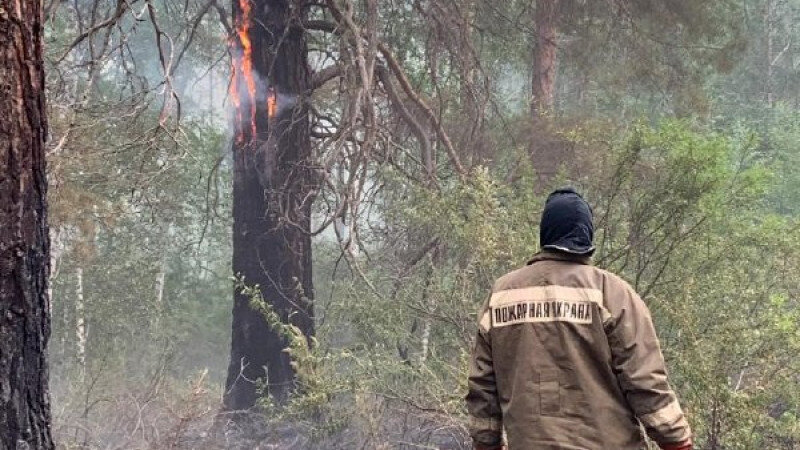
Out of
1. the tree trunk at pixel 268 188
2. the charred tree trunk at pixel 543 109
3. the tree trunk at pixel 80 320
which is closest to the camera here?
the tree trunk at pixel 268 188

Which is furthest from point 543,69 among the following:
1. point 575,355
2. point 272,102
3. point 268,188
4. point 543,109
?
point 575,355

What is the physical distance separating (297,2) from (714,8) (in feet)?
18.5

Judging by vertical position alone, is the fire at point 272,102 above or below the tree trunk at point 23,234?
above

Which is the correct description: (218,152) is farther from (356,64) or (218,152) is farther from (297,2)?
(356,64)

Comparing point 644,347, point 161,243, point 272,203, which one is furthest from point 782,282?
point 161,243

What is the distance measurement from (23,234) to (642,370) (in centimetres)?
231

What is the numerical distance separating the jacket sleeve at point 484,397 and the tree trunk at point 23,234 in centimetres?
167

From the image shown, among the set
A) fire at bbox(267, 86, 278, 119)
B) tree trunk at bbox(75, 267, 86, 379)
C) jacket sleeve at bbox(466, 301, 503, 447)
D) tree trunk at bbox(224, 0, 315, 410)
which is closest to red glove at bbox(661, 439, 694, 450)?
jacket sleeve at bbox(466, 301, 503, 447)

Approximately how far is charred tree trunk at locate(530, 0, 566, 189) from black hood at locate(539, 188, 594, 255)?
619 centimetres

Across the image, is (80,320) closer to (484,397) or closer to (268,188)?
(268,188)

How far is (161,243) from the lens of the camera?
1666 cm

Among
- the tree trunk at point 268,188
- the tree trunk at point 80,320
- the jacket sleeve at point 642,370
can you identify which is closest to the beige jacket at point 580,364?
the jacket sleeve at point 642,370

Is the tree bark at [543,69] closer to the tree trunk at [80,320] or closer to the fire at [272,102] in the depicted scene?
the fire at [272,102]

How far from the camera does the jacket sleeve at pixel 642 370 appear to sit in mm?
2889
